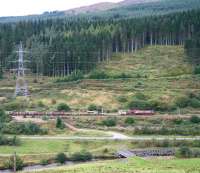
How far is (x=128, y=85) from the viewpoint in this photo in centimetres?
11212

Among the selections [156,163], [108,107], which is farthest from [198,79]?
[156,163]

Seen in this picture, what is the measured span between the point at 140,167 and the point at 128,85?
49798 mm

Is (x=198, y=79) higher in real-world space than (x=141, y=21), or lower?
lower

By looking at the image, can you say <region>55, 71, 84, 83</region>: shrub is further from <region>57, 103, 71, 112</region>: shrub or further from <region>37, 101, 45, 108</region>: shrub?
<region>57, 103, 71, 112</region>: shrub

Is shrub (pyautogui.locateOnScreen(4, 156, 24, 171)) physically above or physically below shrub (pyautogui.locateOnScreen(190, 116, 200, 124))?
below

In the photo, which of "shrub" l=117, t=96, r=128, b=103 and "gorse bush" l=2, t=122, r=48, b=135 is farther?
"shrub" l=117, t=96, r=128, b=103

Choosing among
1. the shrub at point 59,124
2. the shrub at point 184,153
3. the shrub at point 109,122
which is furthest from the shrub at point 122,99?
the shrub at point 184,153

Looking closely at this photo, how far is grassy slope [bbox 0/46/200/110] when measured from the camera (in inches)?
4102

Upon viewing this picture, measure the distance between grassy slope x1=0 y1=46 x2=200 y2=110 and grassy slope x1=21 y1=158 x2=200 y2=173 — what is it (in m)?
34.5

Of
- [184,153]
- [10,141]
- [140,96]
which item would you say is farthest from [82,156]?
[140,96]

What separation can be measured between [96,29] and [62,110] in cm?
5051

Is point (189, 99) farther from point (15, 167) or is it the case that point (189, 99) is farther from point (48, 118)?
point (15, 167)

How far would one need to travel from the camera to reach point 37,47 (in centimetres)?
13462

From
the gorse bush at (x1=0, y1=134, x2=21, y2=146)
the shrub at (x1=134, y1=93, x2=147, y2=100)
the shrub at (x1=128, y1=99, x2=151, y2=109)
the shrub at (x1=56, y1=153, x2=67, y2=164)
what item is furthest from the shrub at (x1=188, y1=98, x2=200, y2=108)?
the shrub at (x1=56, y1=153, x2=67, y2=164)
